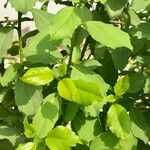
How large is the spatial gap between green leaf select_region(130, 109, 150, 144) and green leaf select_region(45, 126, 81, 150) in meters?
0.30

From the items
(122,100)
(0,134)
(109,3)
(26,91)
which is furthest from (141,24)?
(0,134)

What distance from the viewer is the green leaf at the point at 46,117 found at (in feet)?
4.05

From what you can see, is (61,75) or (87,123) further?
(87,123)

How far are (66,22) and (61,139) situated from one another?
0.32 meters

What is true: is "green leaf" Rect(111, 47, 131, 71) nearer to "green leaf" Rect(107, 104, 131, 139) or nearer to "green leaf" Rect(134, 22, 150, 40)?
"green leaf" Rect(134, 22, 150, 40)

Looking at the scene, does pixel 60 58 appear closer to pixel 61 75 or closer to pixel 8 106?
pixel 61 75

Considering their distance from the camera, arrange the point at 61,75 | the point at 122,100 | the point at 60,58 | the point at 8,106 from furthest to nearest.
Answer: the point at 8,106 < the point at 122,100 < the point at 60,58 < the point at 61,75

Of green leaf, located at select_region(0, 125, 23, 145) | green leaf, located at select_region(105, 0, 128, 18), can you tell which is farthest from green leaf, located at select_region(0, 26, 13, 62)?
green leaf, located at select_region(105, 0, 128, 18)

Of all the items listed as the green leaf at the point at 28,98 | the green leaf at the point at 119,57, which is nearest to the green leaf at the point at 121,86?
the green leaf at the point at 119,57

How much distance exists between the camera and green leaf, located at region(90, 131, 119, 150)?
1.36 metres

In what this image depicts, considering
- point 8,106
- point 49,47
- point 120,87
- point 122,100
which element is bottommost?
point 8,106

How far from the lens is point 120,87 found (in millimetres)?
1347

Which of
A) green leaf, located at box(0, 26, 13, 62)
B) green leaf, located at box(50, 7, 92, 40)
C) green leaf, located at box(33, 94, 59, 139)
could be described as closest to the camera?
green leaf, located at box(50, 7, 92, 40)

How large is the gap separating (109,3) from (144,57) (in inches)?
9.5
